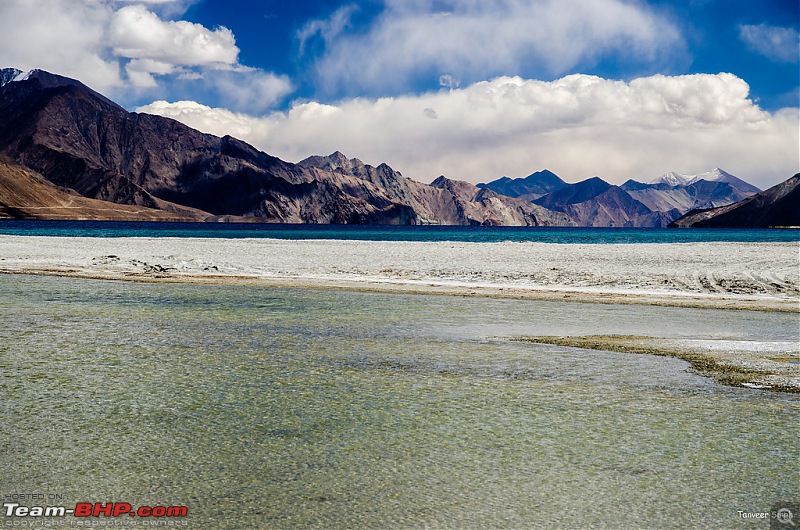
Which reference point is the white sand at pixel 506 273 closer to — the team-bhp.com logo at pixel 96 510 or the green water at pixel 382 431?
the green water at pixel 382 431

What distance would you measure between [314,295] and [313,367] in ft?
53.6

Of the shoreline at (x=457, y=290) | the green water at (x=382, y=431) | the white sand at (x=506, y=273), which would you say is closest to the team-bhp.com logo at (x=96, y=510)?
the green water at (x=382, y=431)

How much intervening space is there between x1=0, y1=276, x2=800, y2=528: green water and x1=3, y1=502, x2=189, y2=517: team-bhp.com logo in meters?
0.15

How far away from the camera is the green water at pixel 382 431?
25.7ft

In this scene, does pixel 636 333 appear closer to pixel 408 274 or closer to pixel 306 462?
pixel 306 462

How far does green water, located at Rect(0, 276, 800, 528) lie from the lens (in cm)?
783

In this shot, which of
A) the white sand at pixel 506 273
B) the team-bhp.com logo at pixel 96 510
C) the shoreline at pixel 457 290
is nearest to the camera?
the team-bhp.com logo at pixel 96 510

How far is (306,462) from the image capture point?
9.05m

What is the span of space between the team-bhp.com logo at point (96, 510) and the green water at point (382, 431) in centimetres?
15

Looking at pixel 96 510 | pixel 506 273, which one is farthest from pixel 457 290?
pixel 96 510

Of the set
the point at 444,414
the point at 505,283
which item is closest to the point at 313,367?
the point at 444,414

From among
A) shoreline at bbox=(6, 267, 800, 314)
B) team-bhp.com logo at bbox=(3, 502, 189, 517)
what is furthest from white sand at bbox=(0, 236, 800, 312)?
team-bhp.com logo at bbox=(3, 502, 189, 517)

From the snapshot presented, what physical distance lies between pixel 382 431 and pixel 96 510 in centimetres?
423

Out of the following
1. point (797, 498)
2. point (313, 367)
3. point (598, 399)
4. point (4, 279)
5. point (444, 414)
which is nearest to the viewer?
point (797, 498)
